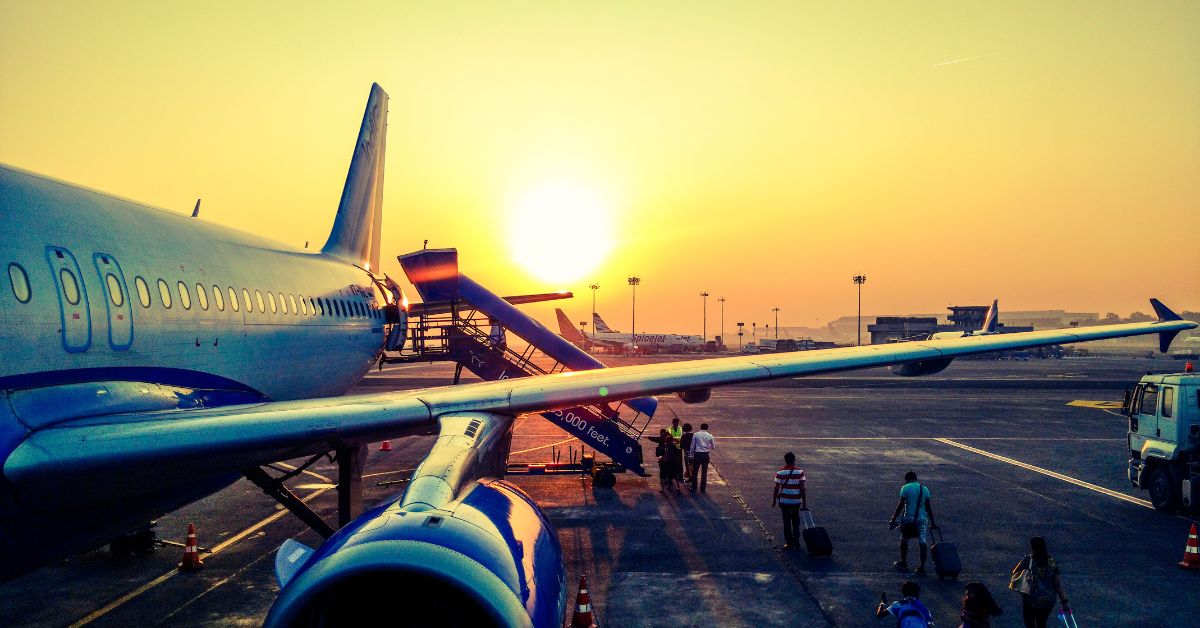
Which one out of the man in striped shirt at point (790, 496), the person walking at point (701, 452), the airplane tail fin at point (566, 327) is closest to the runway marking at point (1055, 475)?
the man in striped shirt at point (790, 496)

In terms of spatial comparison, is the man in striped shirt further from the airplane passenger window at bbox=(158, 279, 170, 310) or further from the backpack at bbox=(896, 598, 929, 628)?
the airplane passenger window at bbox=(158, 279, 170, 310)

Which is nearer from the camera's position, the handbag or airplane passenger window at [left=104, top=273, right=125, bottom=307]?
airplane passenger window at [left=104, top=273, right=125, bottom=307]

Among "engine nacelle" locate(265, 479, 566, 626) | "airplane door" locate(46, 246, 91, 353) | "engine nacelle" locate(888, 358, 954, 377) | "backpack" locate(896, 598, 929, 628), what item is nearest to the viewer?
"engine nacelle" locate(265, 479, 566, 626)

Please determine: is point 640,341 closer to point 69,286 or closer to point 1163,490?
point 1163,490

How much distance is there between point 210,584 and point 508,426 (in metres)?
8.02

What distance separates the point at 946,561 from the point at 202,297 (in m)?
12.5

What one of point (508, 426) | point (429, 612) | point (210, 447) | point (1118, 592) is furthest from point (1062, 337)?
point (210, 447)

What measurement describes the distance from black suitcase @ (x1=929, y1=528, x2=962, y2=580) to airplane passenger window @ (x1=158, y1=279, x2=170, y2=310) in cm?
1255

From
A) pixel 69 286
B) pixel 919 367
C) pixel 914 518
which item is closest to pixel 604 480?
pixel 914 518

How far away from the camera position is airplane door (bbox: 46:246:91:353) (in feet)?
21.4

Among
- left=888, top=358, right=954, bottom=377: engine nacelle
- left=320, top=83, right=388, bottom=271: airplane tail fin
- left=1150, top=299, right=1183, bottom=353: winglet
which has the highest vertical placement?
left=320, top=83, right=388, bottom=271: airplane tail fin

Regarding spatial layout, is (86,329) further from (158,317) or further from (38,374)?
(158,317)

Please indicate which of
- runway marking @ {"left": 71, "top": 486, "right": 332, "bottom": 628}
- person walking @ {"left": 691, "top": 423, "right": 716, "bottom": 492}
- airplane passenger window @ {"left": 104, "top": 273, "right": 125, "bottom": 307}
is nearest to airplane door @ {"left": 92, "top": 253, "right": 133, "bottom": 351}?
airplane passenger window @ {"left": 104, "top": 273, "right": 125, "bottom": 307}

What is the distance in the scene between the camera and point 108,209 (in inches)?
321
